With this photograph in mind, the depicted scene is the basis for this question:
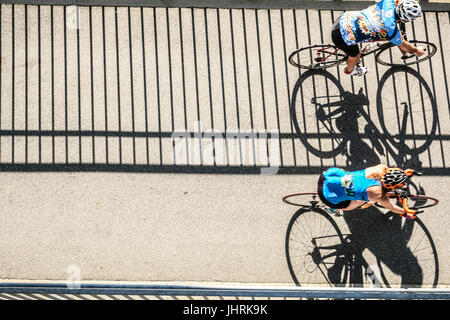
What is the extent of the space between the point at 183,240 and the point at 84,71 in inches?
134

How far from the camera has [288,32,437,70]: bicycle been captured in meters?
7.65

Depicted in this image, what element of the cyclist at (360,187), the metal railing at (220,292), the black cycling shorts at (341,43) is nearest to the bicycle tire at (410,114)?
the black cycling shorts at (341,43)

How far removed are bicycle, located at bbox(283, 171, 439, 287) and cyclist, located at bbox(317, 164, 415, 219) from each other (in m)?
0.64

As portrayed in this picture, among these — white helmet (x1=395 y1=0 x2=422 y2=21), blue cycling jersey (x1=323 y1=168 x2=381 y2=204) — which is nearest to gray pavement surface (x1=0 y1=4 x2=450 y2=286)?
blue cycling jersey (x1=323 y1=168 x2=381 y2=204)

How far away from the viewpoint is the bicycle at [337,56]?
25.1ft

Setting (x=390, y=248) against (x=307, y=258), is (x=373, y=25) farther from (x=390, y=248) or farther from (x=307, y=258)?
(x=307, y=258)

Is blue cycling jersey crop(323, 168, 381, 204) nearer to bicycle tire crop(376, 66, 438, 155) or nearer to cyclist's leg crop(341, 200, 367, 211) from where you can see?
cyclist's leg crop(341, 200, 367, 211)

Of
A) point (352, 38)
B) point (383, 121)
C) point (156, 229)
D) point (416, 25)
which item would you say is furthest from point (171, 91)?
point (416, 25)

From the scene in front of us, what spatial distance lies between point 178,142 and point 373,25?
3628 mm

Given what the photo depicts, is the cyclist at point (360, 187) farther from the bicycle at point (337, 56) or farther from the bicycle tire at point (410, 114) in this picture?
the bicycle at point (337, 56)

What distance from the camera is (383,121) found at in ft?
25.5

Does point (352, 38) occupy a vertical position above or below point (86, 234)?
above

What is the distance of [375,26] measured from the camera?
6816 mm

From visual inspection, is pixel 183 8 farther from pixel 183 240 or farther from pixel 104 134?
pixel 183 240
